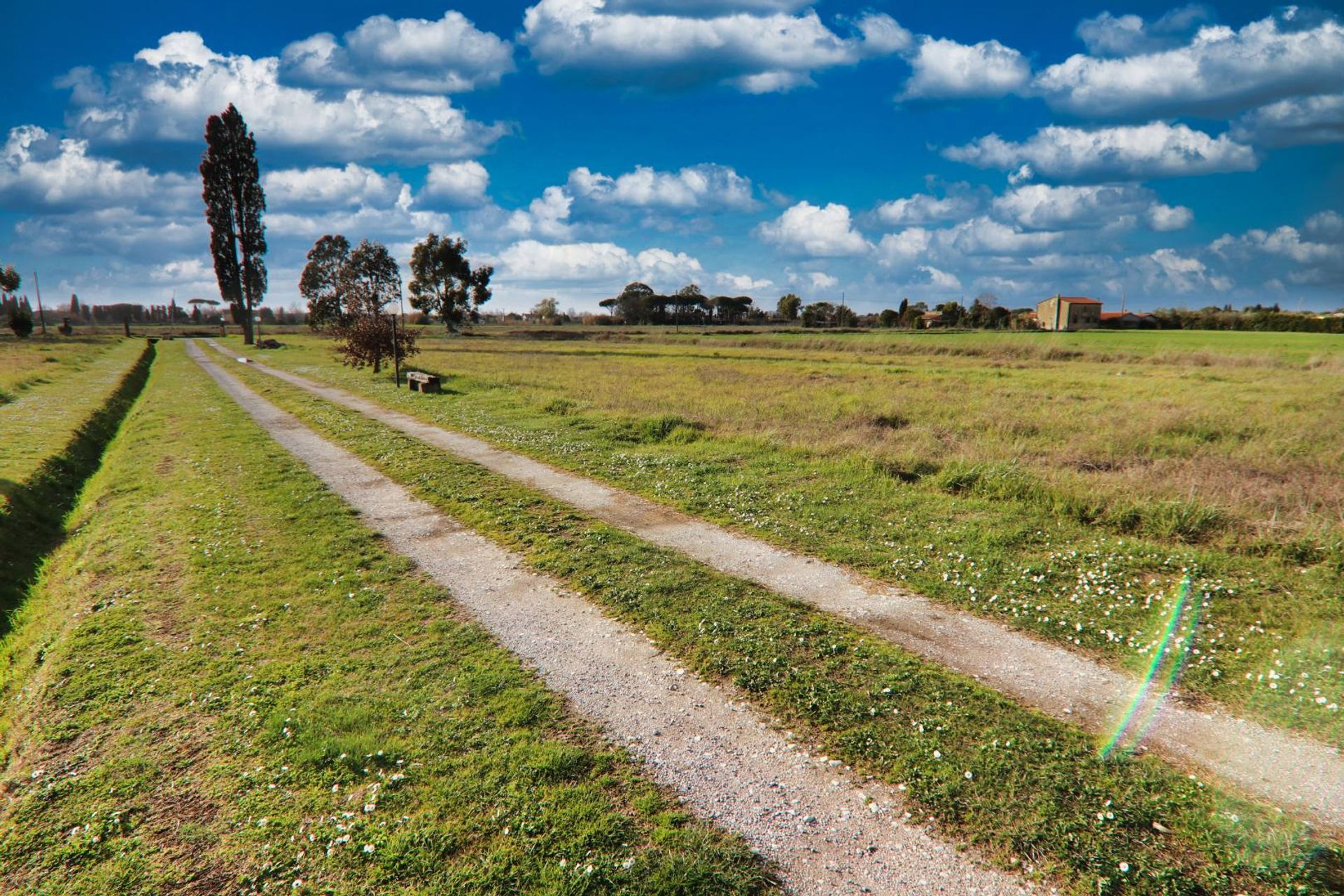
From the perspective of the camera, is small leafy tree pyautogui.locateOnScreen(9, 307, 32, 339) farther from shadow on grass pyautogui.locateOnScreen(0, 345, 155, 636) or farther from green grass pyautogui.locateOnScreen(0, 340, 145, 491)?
shadow on grass pyautogui.locateOnScreen(0, 345, 155, 636)

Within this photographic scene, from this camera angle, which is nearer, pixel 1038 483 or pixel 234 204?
pixel 1038 483

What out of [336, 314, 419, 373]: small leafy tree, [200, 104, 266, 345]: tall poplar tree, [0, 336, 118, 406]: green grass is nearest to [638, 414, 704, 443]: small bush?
[336, 314, 419, 373]: small leafy tree

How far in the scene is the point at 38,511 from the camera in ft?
38.3

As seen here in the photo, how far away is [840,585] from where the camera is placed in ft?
25.4

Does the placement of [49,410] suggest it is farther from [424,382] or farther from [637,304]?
[637,304]

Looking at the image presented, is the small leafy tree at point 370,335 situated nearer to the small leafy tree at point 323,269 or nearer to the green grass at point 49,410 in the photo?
the green grass at point 49,410

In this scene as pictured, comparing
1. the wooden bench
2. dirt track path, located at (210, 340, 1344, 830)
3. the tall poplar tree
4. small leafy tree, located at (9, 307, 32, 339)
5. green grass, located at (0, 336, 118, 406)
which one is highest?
the tall poplar tree

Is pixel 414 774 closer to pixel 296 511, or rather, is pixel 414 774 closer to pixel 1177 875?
pixel 1177 875

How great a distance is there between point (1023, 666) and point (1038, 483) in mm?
6254

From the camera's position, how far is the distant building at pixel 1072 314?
114500mm

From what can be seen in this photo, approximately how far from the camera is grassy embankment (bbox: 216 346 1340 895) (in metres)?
3.79

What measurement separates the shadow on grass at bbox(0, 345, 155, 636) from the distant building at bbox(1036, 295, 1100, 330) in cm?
12556

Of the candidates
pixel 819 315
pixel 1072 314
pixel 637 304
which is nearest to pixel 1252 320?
pixel 1072 314

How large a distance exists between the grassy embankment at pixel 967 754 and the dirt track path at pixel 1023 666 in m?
0.28
